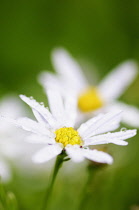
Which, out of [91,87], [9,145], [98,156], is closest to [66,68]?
[91,87]

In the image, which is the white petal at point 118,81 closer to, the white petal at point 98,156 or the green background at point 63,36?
the green background at point 63,36

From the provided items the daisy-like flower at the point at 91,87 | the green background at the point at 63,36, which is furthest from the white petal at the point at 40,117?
the green background at the point at 63,36

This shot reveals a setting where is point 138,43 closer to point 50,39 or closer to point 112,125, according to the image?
point 50,39

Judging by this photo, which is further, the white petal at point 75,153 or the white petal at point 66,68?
the white petal at point 66,68

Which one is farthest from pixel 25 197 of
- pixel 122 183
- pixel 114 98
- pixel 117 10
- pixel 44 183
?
pixel 117 10

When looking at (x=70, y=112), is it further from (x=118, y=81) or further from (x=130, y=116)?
→ (x=118, y=81)

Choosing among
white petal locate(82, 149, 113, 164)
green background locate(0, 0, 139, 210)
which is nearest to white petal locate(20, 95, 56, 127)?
white petal locate(82, 149, 113, 164)

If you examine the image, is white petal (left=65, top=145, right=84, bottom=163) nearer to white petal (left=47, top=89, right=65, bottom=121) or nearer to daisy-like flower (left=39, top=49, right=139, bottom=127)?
white petal (left=47, top=89, right=65, bottom=121)
